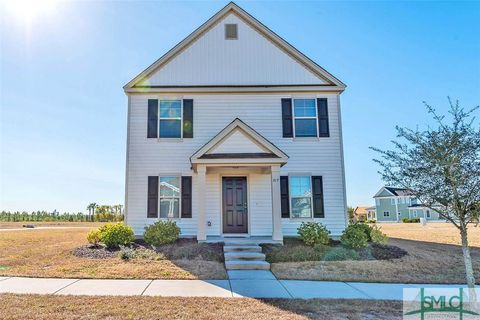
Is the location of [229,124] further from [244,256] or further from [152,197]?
[244,256]

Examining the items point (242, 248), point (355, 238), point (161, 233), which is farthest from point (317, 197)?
point (161, 233)

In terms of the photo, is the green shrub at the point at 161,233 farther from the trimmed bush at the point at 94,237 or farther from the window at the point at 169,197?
the trimmed bush at the point at 94,237

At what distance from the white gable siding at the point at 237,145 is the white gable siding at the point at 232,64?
2.95m

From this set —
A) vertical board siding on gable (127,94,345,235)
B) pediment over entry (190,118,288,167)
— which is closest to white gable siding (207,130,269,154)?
pediment over entry (190,118,288,167)

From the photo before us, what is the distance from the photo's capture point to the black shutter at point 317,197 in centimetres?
1217

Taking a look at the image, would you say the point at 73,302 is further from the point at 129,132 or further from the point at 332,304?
the point at 129,132

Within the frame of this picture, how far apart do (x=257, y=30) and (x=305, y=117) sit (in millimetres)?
4216

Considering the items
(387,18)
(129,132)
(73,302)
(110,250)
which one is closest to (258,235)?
(110,250)

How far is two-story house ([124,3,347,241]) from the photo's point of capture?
39.5 feet

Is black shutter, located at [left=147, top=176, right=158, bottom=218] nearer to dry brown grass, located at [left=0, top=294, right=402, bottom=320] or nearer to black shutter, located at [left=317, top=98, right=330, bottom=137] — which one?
dry brown grass, located at [left=0, top=294, right=402, bottom=320]

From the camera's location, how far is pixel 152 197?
474 inches

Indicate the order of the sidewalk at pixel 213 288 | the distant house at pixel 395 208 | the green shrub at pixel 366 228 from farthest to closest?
the distant house at pixel 395 208
the green shrub at pixel 366 228
the sidewalk at pixel 213 288

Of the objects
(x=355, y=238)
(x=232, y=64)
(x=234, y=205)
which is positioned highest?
(x=232, y=64)

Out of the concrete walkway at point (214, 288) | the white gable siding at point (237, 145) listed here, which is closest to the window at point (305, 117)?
the white gable siding at point (237, 145)
